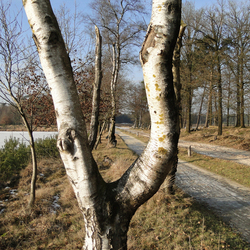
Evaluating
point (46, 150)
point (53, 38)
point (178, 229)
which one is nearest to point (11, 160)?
point (46, 150)

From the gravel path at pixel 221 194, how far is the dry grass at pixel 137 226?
440 mm

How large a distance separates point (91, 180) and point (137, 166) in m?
0.46

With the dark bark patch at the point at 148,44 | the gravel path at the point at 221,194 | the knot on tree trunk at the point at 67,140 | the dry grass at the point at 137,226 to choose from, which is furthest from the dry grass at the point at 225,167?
the knot on tree trunk at the point at 67,140

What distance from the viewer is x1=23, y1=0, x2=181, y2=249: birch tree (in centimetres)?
163

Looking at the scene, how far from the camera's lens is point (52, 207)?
16.4ft

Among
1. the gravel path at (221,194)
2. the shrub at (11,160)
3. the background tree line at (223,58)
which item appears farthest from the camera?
the background tree line at (223,58)

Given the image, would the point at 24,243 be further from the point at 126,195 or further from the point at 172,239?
the point at 126,195

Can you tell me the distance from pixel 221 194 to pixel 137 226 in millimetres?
3566

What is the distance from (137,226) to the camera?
3.89 meters

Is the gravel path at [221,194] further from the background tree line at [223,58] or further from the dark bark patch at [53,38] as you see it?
the background tree line at [223,58]

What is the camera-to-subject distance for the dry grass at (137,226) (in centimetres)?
342

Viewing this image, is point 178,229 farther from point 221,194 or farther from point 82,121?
point 82,121

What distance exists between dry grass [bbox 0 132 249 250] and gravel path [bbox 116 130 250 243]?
440 millimetres

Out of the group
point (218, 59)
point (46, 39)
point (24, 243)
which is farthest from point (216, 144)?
point (46, 39)
